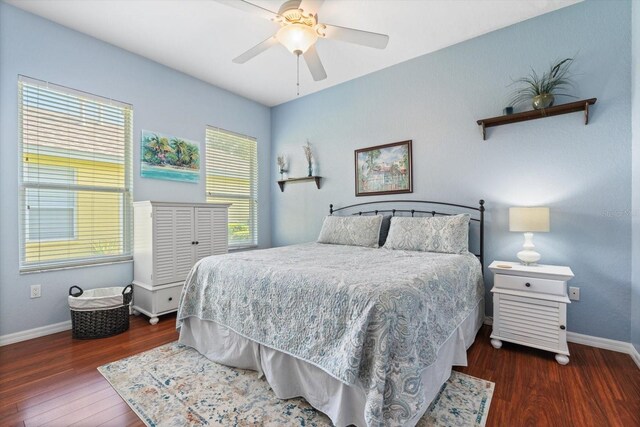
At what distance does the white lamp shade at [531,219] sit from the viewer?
2.22 meters

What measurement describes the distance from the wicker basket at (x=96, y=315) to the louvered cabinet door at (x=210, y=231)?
0.86 meters

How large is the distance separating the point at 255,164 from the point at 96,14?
244 centimetres

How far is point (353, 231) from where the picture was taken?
320 centimetres

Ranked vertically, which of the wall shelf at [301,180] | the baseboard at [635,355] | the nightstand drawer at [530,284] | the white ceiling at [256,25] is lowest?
the baseboard at [635,355]

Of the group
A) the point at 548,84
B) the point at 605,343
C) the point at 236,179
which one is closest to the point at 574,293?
the point at 605,343

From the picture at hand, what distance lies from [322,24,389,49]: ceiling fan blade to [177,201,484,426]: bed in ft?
5.44

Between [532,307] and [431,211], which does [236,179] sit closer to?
[431,211]

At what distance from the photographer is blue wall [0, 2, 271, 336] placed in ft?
7.91

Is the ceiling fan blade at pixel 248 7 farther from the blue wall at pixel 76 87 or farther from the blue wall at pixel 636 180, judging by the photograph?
the blue wall at pixel 636 180

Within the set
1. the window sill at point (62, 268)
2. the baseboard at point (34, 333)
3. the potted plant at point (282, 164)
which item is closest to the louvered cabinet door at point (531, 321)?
the potted plant at point (282, 164)

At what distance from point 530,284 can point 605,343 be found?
834mm

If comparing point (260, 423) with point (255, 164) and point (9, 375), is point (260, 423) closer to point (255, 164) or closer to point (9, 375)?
point (9, 375)

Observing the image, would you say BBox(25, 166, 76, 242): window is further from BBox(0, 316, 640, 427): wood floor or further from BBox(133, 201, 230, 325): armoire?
BBox(0, 316, 640, 427): wood floor

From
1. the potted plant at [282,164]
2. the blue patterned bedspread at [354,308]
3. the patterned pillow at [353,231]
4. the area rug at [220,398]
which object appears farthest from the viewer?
the potted plant at [282,164]
